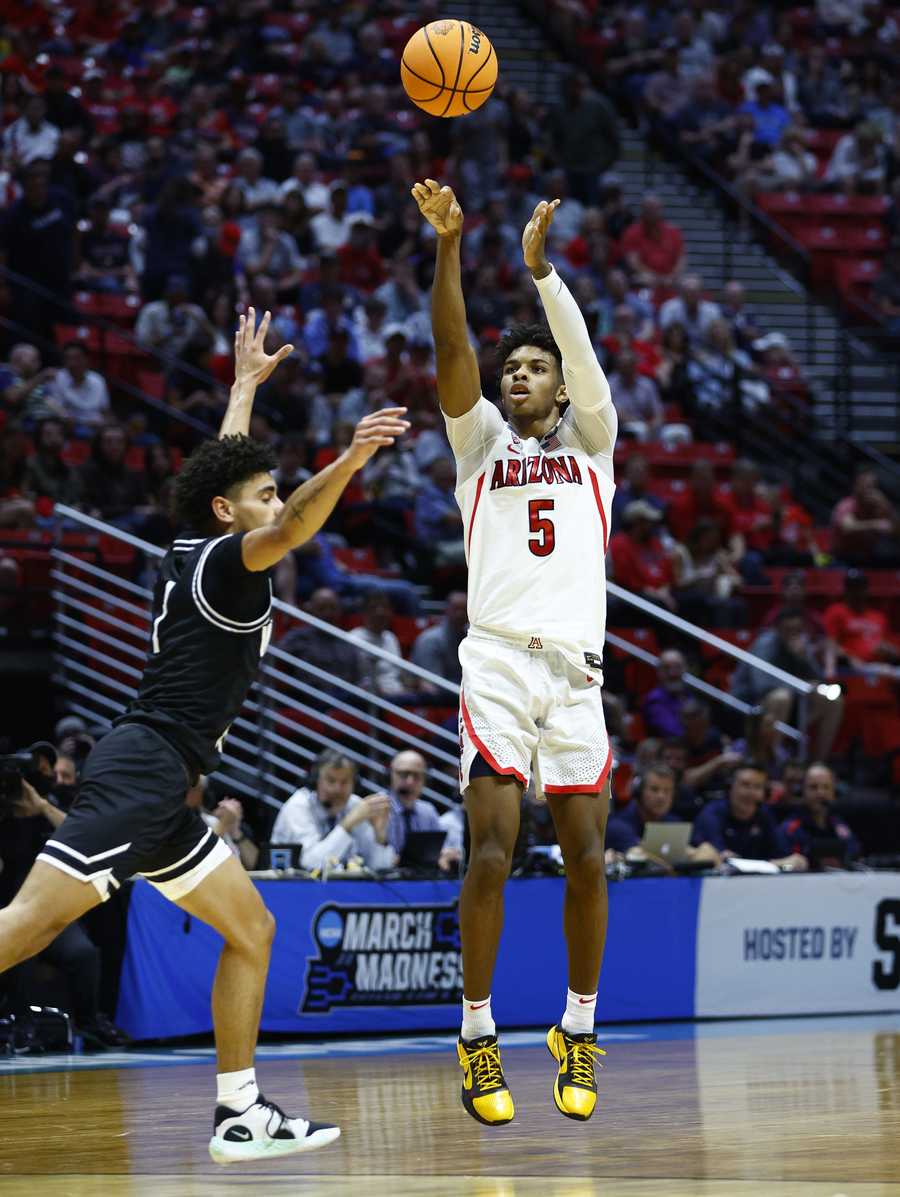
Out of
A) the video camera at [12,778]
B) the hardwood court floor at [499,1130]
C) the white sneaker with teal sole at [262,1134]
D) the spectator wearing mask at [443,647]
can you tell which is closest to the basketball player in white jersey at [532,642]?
the hardwood court floor at [499,1130]

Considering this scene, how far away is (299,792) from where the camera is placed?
12.4m

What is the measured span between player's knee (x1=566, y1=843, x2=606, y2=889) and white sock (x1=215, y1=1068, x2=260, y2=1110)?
4.73 ft

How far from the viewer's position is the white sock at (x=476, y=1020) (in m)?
6.76

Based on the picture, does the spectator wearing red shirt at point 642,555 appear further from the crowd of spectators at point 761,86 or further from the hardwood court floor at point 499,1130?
the hardwood court floor at point 499,1130

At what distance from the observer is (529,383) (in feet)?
24.2

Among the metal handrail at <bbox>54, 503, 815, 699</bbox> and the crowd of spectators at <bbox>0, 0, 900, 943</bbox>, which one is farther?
the crowd of spectators at <bbox>0, 0, 900, 943</bbox>

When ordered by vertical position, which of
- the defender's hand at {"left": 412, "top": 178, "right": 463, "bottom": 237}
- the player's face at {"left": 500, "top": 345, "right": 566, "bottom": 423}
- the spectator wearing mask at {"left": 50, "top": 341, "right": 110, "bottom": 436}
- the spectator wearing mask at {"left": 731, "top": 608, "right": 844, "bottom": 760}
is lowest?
the spectator wearing mask at {"left": 731, "top": 608, "right": 844, "bottom": 760}

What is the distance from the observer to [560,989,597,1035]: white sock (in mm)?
6984

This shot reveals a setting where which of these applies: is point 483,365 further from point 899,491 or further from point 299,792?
point 299,792

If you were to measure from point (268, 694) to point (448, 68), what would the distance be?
21.5ft

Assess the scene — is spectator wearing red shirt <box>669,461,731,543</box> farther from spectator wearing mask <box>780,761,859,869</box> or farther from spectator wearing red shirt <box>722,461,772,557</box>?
spectator wearing mask <box>780,761,859,869</box>

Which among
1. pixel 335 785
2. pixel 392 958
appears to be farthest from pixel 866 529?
pixel 392 958

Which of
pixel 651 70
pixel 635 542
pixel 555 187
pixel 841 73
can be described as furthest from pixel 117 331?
pixel 841 73

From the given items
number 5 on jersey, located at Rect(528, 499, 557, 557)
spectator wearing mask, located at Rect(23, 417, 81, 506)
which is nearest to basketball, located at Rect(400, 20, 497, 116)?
number 5 on jersey, located at Rect(528, 499, 557, 557)
